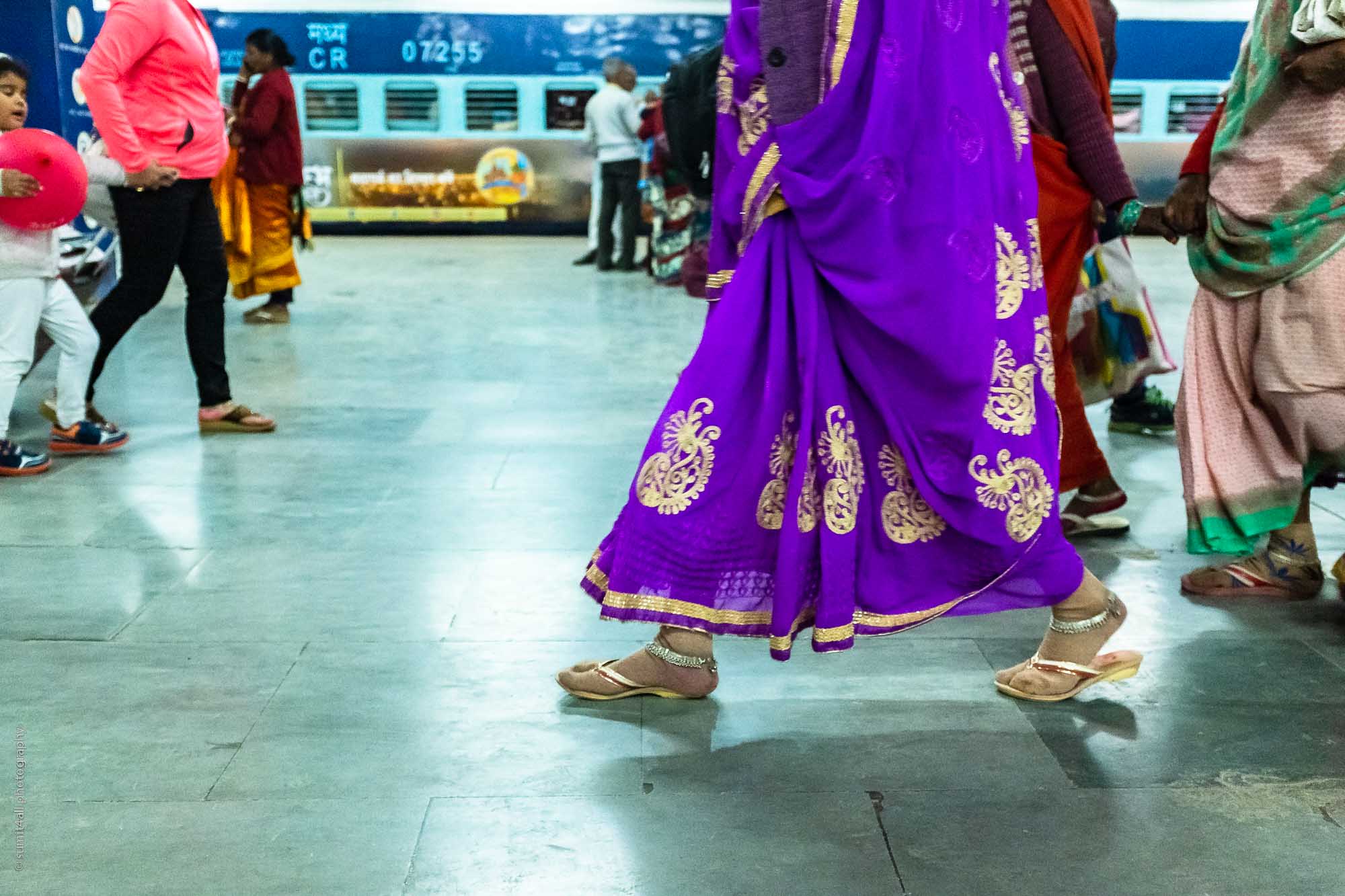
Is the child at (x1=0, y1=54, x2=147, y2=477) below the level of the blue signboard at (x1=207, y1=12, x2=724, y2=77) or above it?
below

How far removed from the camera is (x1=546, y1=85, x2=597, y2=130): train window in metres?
14.1

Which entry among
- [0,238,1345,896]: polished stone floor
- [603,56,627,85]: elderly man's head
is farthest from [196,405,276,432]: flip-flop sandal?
[603,56,627,85]: elderly man's head

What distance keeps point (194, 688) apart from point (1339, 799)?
1.91 m

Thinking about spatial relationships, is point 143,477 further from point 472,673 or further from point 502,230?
point 502,230

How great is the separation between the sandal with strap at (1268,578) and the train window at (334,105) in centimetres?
1222

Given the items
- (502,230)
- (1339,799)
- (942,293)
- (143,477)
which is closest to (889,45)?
(942,293)

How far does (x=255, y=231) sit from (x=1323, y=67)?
21.0 ft

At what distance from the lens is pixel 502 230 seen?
576 inches

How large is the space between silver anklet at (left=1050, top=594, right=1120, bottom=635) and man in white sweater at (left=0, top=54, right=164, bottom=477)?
10.0 ft

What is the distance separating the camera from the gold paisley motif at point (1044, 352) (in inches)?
93.5

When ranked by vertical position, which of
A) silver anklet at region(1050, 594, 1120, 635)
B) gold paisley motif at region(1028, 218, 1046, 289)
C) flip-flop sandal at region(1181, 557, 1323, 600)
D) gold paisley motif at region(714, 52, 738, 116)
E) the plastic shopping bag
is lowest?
flip-flop sandal at region(1181, 557, 1323, 600)

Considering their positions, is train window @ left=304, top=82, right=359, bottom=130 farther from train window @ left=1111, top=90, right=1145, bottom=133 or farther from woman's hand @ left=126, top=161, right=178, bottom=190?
woman's hand @ left=126, top=161, right=178, bottom=190

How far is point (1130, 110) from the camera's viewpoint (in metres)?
14.1

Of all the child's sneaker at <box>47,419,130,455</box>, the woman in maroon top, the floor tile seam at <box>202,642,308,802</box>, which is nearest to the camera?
the floor tile seam at <box>202,642,308,802</box>
